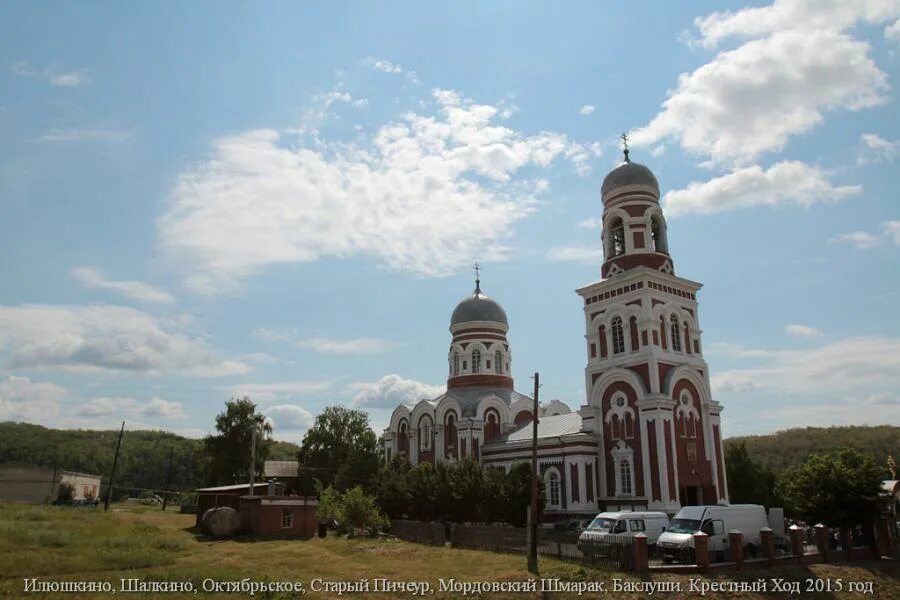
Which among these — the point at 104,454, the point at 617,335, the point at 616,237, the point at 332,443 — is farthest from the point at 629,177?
the point at 104,454

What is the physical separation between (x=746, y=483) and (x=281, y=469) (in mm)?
33486

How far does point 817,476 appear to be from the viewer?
2722 cm

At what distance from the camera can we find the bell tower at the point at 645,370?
33.4 metres

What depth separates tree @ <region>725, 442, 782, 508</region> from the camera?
41.6 metres

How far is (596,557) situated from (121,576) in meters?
13.3

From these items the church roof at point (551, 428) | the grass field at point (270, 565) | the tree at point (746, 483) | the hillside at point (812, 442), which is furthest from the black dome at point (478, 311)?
the hillside at point (812, 442)

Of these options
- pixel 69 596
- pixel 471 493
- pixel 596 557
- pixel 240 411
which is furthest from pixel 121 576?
pixel 240 411

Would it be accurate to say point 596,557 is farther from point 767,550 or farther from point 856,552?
point 856,552

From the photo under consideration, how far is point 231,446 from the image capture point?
5572cm

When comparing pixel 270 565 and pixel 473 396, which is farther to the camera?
pixel 473 396

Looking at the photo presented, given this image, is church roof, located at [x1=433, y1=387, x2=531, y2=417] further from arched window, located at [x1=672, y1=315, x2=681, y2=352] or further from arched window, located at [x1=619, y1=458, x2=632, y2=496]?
arched window, located at [x1=672, y1=315, x2=681, y2=352]

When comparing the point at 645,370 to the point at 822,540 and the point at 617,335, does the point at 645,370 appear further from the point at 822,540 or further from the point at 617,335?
the point at 822,540

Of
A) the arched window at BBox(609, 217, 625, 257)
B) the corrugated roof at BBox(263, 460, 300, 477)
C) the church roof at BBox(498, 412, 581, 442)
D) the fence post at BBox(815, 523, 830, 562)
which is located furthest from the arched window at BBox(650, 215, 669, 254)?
the corrugated roof at BBox(263, 460, 300, 477)

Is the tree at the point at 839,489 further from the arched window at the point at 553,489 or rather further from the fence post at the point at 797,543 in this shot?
the arched window at the point at 553,489
